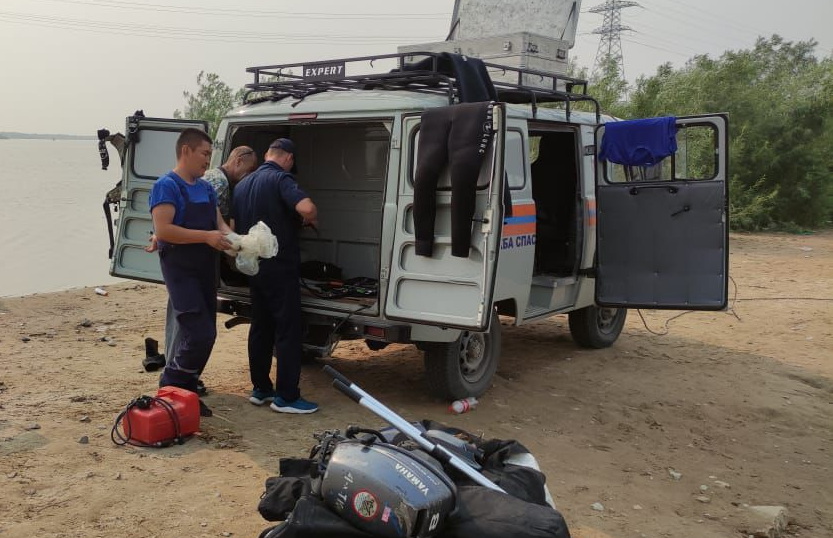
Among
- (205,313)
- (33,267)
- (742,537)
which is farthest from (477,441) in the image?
(33,267)

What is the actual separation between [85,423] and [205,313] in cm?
106

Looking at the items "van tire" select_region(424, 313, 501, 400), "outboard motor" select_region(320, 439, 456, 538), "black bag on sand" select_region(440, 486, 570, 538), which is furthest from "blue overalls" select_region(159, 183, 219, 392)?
"black bag on sand" select_region(440, 486, 570, 538)

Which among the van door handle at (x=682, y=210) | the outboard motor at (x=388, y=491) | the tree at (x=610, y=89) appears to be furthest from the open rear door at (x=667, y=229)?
the tree at (x=610, y=89)

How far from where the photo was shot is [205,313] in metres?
4.93

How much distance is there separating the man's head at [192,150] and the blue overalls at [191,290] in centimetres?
14

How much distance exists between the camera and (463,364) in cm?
582

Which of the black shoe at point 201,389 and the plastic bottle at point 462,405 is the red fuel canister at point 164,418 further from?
the plastic bottle at point 462,405

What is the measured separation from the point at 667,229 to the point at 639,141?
0.72 meters

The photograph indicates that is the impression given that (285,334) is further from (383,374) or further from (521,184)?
(521,184)

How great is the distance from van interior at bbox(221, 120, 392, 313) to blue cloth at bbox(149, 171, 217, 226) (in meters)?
1.82

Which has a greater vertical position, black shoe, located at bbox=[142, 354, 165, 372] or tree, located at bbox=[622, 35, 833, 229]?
tree, located at bbox=[622, 35, 833, 229]

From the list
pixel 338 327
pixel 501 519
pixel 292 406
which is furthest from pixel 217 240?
pixel 501 519

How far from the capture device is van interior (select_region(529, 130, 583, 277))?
7.02 meters

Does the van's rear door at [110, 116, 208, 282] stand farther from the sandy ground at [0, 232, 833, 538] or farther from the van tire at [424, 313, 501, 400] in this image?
the van tire at [424, 313, 501, 400]
